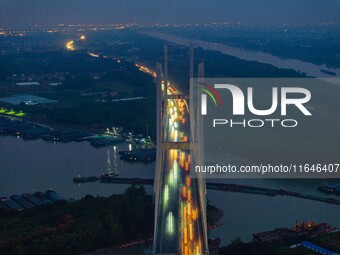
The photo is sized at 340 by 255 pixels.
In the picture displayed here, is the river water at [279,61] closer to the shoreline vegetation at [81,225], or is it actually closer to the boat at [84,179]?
the boat at [84,179]

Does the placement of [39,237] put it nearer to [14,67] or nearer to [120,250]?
[120,250]

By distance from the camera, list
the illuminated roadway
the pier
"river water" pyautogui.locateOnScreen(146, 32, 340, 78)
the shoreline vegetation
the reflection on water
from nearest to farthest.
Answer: the illuminated roadway
the shoreline vegetation
the pier
the reflection on water
"river water" pyautogui.locateOnScreen(146, 32, 340, 78)

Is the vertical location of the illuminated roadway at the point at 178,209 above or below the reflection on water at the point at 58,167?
above

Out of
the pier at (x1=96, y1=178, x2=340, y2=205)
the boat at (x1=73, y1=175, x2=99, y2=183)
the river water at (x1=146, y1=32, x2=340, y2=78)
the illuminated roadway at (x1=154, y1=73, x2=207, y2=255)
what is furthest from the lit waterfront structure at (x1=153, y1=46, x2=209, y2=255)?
the river water at (x1=146, y1=32, x2=340, y2=78)

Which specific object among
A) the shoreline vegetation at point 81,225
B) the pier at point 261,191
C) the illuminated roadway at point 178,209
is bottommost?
the pier at point 261,191

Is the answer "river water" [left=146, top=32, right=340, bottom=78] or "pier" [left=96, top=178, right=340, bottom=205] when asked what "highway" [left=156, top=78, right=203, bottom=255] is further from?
"river water" [left=146, top=32, right=340, bottom=78]

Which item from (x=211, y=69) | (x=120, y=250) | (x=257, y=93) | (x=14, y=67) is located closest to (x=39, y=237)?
(x=120, y=250)

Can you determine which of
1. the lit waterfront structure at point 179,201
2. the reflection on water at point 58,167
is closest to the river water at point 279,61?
the reflection on water at point 58,167

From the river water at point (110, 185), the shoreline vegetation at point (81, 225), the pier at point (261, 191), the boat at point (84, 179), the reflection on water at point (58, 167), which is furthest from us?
the boat at point (84, 179)

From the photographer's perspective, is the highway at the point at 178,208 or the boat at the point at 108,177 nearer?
the highway at the point at 178,208
